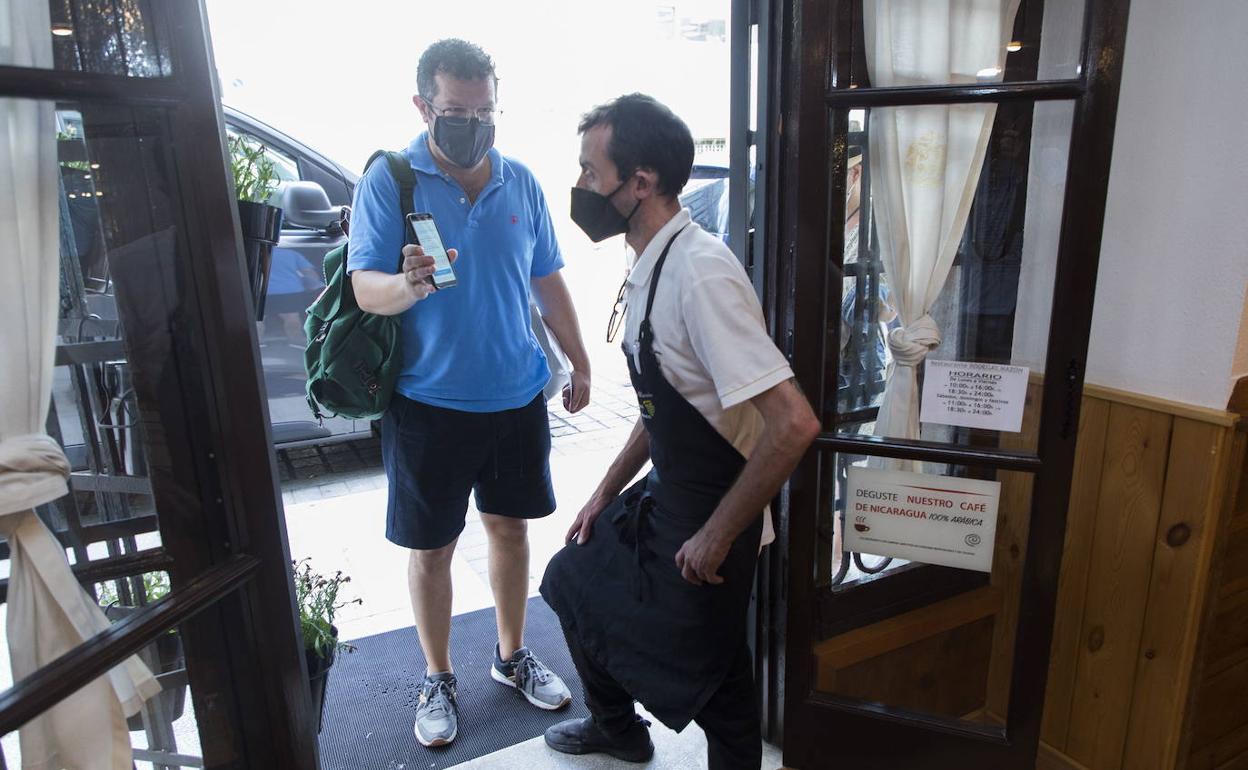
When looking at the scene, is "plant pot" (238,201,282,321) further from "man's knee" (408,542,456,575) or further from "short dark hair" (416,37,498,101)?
"man's knee" (408,542,456,575)

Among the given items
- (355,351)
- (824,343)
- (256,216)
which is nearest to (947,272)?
(824,343)

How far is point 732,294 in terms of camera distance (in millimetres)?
1354

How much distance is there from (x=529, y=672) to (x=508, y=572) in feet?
1.03

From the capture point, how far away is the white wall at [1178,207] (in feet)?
4.85

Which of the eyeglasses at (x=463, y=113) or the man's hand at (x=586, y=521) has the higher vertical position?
the eyeglasses at (x=463, y=113)

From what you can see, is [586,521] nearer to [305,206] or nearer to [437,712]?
[437,712]

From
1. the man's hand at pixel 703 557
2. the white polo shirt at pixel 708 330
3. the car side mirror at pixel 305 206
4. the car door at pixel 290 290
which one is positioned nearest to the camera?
the white polo shirt at pixel 708 330

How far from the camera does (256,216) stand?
5.49 ft

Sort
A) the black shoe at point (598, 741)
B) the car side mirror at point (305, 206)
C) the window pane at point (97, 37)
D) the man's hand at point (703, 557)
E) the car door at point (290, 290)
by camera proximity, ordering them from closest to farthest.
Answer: the window pane at point (97, 37) → the man's hand at point (703, 557) → the black shoe at point (598, 741) → the car side mirror at point (305, 206) → the car door at point (290, 290)

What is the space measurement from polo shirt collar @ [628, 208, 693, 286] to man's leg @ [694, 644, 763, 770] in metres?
0.79

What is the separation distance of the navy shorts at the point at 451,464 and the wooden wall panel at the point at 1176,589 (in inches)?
56.9

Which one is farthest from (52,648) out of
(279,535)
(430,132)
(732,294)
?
(430,132)

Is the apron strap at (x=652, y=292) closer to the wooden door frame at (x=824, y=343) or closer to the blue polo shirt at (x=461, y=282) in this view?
the wooden door frame at (x=824, y=343)

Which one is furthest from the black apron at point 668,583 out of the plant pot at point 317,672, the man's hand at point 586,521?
the plant pot at point 317,672
